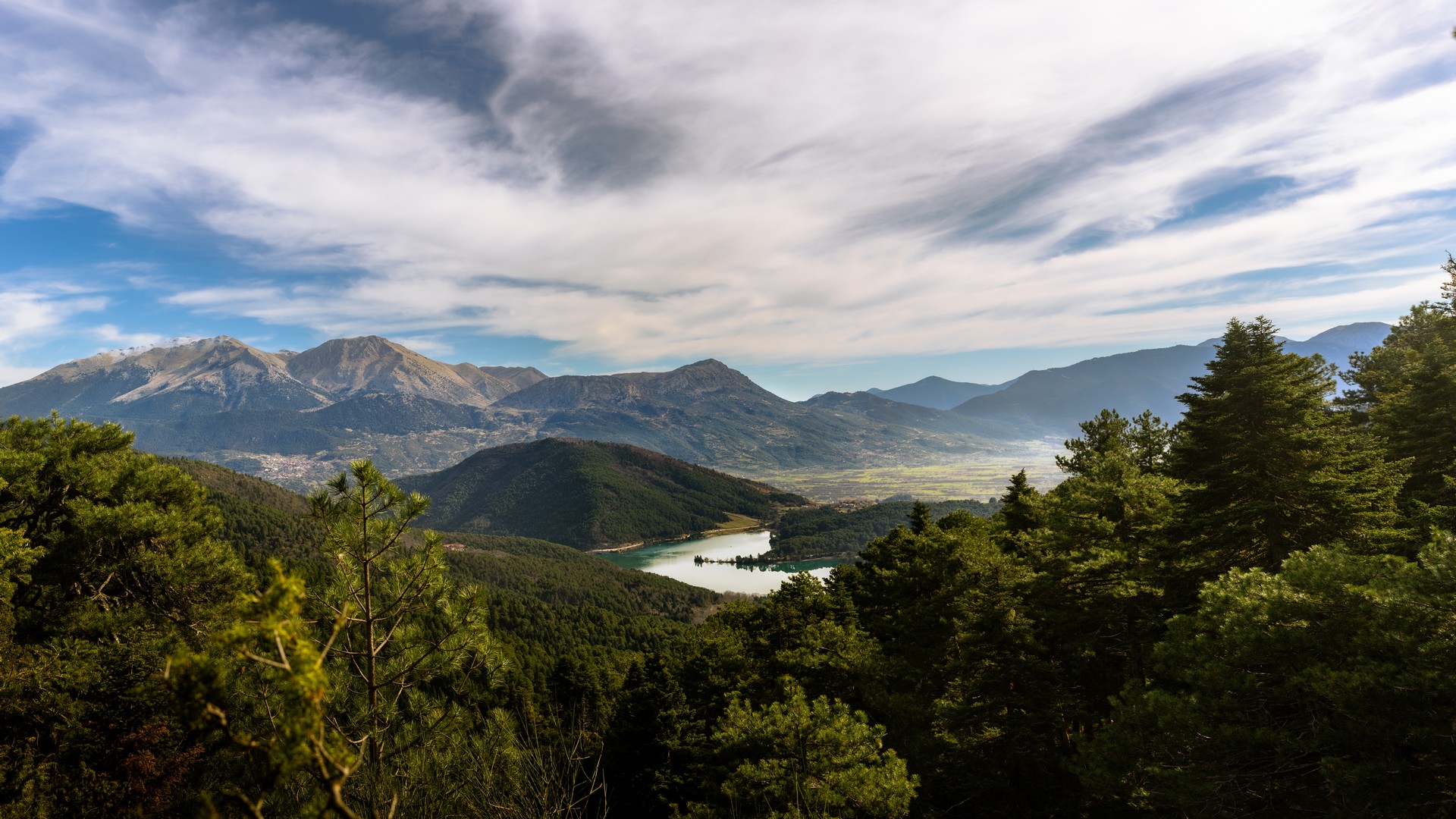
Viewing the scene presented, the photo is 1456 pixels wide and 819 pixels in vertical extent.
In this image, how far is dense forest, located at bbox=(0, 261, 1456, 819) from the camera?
892 cm

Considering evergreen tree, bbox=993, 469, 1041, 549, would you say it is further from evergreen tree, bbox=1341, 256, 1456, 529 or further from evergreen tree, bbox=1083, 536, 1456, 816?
evergreen tree, bbox=1083, 536, 1456, 816

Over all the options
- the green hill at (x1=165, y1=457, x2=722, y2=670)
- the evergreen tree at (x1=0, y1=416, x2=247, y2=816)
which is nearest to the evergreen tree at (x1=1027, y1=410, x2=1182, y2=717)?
the evergreen tree at (x1=0, y1=416, x2=247, y2=816)

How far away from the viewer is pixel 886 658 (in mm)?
23281

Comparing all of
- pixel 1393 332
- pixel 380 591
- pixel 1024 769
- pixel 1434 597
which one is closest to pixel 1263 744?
pixel 1434 597

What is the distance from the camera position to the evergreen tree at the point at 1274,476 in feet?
54.3

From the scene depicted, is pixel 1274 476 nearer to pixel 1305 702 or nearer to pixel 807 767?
pixel 1305 702

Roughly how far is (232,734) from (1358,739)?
1500 cm

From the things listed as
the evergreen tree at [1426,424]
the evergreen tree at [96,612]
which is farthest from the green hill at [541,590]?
the evergreen tree at [1426,424]

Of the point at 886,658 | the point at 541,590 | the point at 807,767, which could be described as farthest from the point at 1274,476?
the point at 541,590

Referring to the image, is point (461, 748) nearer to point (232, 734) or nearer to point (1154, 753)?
point (232, 734)

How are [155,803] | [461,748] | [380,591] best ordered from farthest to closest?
[155,803] → [461,748] → [380,591]

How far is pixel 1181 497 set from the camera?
773 inches

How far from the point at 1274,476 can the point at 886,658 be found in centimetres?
1365

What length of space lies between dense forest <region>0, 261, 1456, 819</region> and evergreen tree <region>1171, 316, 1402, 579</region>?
100 mm
